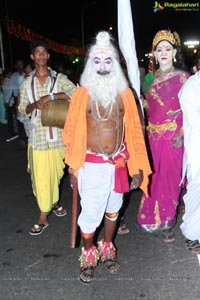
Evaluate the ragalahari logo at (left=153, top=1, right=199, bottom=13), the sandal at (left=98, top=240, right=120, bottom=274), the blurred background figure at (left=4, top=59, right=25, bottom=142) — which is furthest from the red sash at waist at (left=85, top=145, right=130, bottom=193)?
the ragalahari logo at (left=153, top=1, right=199, bottom=13)

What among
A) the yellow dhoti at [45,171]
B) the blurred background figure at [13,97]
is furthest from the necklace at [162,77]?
the blurred background figure at [13,97]

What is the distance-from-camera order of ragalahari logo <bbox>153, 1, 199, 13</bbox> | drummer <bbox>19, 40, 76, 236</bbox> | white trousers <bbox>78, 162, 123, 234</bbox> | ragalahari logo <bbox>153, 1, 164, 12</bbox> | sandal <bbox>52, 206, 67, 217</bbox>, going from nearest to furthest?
1. white trousers <bbox>78, 162, 123, 234</bbox>
2. drummer <bbox>19, 40, 76, 236</bbox>
3. sandal <bbox>52, 206, 67, 217</bbox>
4. ragalahari logo <bbox>153, 1, 199, 13</bbox>
5. ragalahari logo <bbox>153, 1, 164, 12</bbox>

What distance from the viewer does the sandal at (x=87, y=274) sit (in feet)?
9.89

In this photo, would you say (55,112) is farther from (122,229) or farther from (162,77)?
(122,229)

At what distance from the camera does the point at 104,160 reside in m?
2.96

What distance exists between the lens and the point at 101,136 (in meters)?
2.95

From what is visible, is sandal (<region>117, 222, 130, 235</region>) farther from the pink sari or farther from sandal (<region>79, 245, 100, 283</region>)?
sandal (<region>79, 245, 100, 283</region>)

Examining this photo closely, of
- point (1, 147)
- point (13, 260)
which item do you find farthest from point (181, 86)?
point (1, 147)

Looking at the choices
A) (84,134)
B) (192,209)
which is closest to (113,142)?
(84,134)

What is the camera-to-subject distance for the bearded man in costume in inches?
114

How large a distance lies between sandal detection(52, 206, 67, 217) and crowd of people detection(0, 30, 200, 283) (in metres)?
0.22

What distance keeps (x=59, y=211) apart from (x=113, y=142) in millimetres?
1737

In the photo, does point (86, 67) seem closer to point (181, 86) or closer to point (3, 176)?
point (181, 86)

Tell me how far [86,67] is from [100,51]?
7.3 inches
